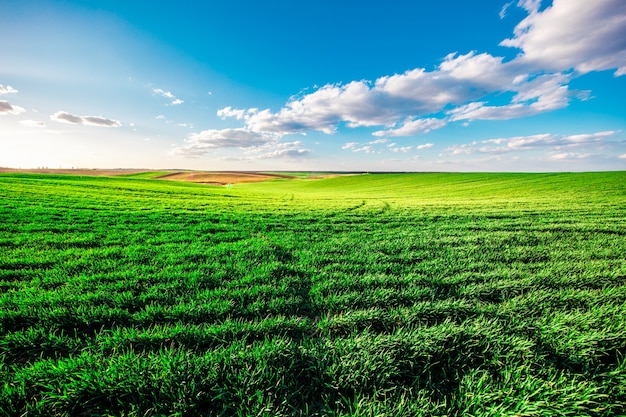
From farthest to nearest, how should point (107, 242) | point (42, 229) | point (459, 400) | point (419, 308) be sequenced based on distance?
point (42, 229) < point (107, 242) < point (419, 308) < point (459, 400)

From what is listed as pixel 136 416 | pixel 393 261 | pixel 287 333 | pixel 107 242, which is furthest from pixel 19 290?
pixel 393 261

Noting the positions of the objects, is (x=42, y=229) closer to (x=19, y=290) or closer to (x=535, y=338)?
(x=19, y=290)

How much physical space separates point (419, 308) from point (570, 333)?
1763 millimetres

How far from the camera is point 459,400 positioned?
95.0 inches

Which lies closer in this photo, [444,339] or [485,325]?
[444,339]

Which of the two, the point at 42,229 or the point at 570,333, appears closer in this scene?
the point at 570,333

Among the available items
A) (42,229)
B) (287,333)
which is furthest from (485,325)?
(42,229)

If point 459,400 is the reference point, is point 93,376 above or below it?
above

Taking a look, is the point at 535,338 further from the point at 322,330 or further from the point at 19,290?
the point at 19,290

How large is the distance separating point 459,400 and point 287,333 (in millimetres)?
2018

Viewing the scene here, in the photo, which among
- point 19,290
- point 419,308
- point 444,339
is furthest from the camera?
point 19,290

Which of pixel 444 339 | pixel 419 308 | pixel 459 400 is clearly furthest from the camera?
pixel 419 308

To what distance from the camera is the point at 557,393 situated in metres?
2.45

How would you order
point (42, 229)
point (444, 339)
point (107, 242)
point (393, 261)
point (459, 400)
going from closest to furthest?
point (459, 400), point (444, 339), point (393, 261), point (107, 242), point (42, 229)
